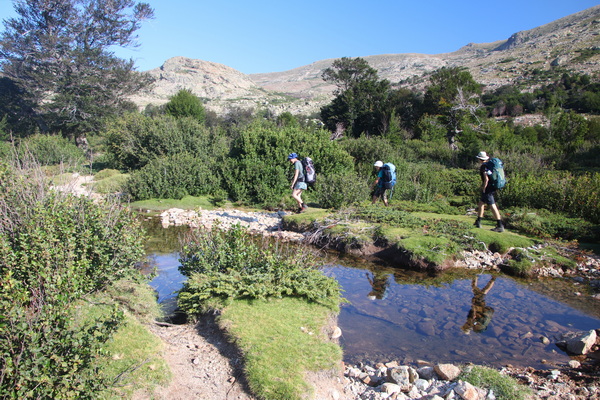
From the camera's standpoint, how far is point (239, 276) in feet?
20.9

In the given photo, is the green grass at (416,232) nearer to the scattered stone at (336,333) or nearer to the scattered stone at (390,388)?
the scattered stone at (336,333)

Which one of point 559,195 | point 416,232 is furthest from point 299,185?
point 559,195

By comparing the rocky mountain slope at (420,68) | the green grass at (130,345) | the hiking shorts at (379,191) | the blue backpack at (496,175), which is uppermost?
the rocky mountain slope at (420,68)

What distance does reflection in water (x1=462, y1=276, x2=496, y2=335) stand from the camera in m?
6.68

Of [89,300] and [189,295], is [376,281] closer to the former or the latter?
[189,295]

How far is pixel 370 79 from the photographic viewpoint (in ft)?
159

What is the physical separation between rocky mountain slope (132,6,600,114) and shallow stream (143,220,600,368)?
765 inches

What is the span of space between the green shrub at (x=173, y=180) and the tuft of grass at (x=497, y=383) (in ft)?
45.0

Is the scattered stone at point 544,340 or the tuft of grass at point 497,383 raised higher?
the tuft of grass at point 497,383

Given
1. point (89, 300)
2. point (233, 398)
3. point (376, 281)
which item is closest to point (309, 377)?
point (233, 398)

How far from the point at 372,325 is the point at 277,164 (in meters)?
11.0

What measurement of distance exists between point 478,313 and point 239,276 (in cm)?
422

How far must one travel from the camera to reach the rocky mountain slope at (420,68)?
62.2 meters

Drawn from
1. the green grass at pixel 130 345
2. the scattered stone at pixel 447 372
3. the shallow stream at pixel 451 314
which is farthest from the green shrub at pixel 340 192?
the scattered stone at pixel 447 372
